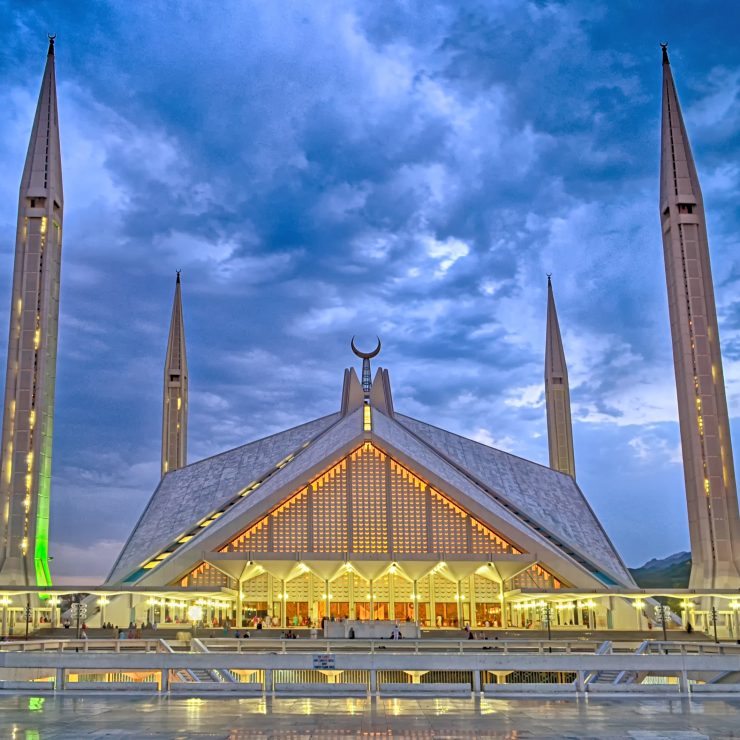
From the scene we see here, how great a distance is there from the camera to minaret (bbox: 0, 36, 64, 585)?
34.1 metres

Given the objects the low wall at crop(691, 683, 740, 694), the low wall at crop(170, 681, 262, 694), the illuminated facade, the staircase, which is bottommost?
the staircase

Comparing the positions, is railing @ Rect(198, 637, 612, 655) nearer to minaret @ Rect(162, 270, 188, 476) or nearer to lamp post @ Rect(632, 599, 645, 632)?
lamp post @ Rect(632, 599, 645, 632)

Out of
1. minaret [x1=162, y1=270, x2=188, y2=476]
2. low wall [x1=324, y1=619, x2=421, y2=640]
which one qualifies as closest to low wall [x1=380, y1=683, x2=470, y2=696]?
low wall [x1=324, y1=619, x2=421, y2=640]

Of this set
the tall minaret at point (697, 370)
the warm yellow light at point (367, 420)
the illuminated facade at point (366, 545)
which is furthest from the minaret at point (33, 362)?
the tall minaret at point (697, 370)

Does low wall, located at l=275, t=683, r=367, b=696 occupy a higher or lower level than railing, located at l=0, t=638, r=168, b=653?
lower

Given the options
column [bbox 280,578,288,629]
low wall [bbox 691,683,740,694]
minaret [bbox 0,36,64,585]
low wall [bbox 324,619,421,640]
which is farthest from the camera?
column [bbox 280,578,288,629]

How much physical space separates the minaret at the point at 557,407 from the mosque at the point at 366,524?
15794 mm

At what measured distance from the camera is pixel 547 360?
189ft

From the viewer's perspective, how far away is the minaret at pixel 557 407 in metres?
56.2

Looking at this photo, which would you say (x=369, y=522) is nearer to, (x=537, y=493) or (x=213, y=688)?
(x=537, y=493)

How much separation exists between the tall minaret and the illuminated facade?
4.05 metres

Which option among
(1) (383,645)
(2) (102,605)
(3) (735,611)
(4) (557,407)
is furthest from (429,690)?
(4) (557,407)

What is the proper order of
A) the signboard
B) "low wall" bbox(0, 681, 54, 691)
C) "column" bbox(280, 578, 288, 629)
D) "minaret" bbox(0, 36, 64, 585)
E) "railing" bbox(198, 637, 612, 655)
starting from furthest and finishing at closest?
1. "column" bbox(280, 578, 288, 629)
2. "minaret" bbox(0, 36, 64, 585)
3. "railing" bbox(198, 637, 612, 655)
4. "low wall" bbox(0, 681, 54, 691)
5. the signboard

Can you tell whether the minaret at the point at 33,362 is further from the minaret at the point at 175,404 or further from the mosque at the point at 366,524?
the minaret at the point at 175,404
